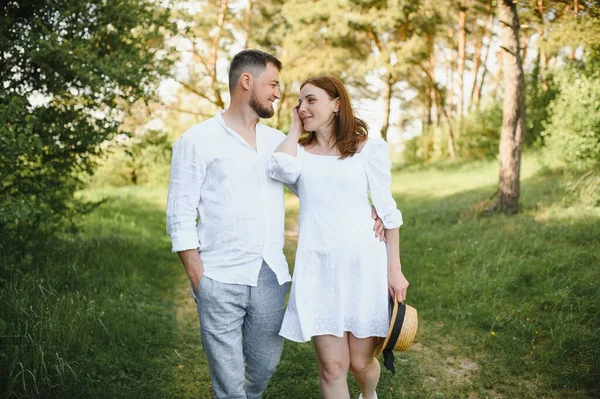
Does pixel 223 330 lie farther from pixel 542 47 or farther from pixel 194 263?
pixel 542 47

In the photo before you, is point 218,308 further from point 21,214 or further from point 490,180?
point 490,180

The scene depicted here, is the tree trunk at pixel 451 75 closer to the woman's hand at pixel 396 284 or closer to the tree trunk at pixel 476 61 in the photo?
the tree trunk at pixel 476 61

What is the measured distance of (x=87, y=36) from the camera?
6.25m

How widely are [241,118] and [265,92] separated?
20cm

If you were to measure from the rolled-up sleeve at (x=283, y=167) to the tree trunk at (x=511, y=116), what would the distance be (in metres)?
6.51

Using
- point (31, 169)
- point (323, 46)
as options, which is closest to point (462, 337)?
point (31, 169)

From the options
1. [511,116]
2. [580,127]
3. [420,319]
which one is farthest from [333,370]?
[580,127]

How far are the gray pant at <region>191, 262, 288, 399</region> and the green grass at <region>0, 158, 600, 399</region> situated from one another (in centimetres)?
122

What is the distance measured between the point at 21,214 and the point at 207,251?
239 cm

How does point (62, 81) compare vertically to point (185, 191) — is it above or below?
above

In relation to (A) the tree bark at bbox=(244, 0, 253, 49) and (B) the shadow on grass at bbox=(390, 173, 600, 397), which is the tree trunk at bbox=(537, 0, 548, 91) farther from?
(A) the tree bark at bbox=(244, 0, 253, 49)

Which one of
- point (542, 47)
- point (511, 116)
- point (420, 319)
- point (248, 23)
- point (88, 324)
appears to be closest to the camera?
point (88, 324)

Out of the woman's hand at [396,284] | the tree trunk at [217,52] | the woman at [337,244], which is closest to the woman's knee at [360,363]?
the woman at [337,244]

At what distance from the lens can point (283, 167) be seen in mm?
2910
